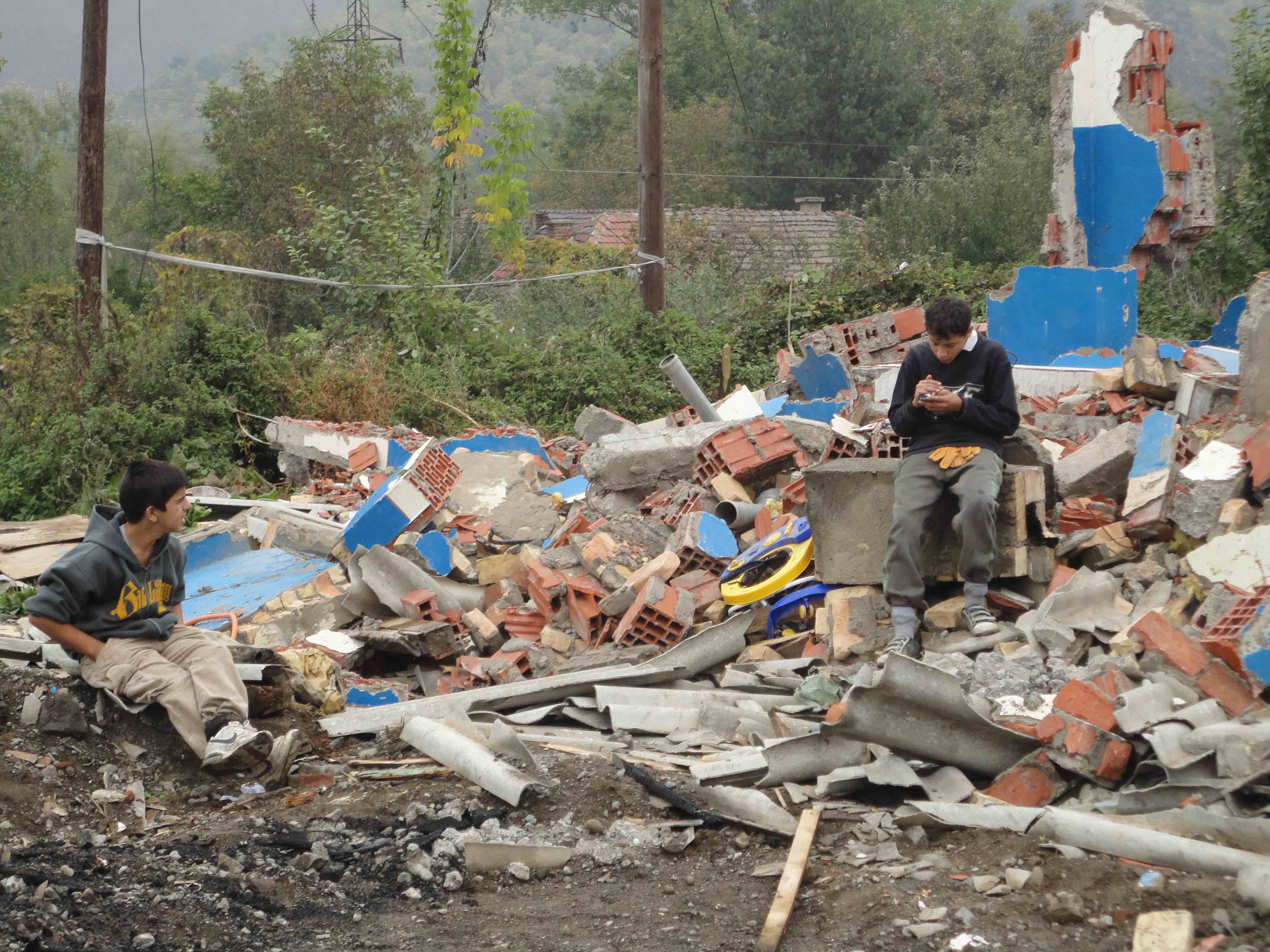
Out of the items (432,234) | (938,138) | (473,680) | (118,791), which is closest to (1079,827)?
(118,791)

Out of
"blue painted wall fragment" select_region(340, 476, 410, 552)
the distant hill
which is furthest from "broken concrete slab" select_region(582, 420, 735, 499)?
the distant hill

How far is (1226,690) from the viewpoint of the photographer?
3.97 metres

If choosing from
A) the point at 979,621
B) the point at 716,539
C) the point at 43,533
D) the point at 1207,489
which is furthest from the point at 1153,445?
the point at 43,533

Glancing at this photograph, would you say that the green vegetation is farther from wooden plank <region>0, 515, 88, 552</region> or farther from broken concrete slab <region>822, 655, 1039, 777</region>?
broken concrete slab <region>822, 655, 1039, 777</region>

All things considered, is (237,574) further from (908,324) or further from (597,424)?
(908,324)

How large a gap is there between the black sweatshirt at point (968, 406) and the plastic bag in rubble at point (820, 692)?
4.53 feet

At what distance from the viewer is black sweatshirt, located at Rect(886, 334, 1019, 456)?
218 inches

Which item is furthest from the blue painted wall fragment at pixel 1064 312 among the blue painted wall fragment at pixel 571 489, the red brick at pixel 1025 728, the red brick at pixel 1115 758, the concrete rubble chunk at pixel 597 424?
the red brick at pixel 1115 758

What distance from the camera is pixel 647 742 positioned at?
4648mm

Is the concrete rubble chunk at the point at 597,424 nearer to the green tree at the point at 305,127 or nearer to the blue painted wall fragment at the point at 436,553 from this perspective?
the blue painted wall fragment at the point at 436,553

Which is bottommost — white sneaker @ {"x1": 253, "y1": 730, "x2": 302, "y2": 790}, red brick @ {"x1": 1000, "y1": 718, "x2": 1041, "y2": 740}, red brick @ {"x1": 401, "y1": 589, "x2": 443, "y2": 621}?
red brick @ {"x1": 401, "y1": 589, "x2": 443, "y2": 621}

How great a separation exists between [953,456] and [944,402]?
0.87 ft

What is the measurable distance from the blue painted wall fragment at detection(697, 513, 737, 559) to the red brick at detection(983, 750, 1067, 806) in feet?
9.90

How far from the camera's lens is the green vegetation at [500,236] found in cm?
1170
